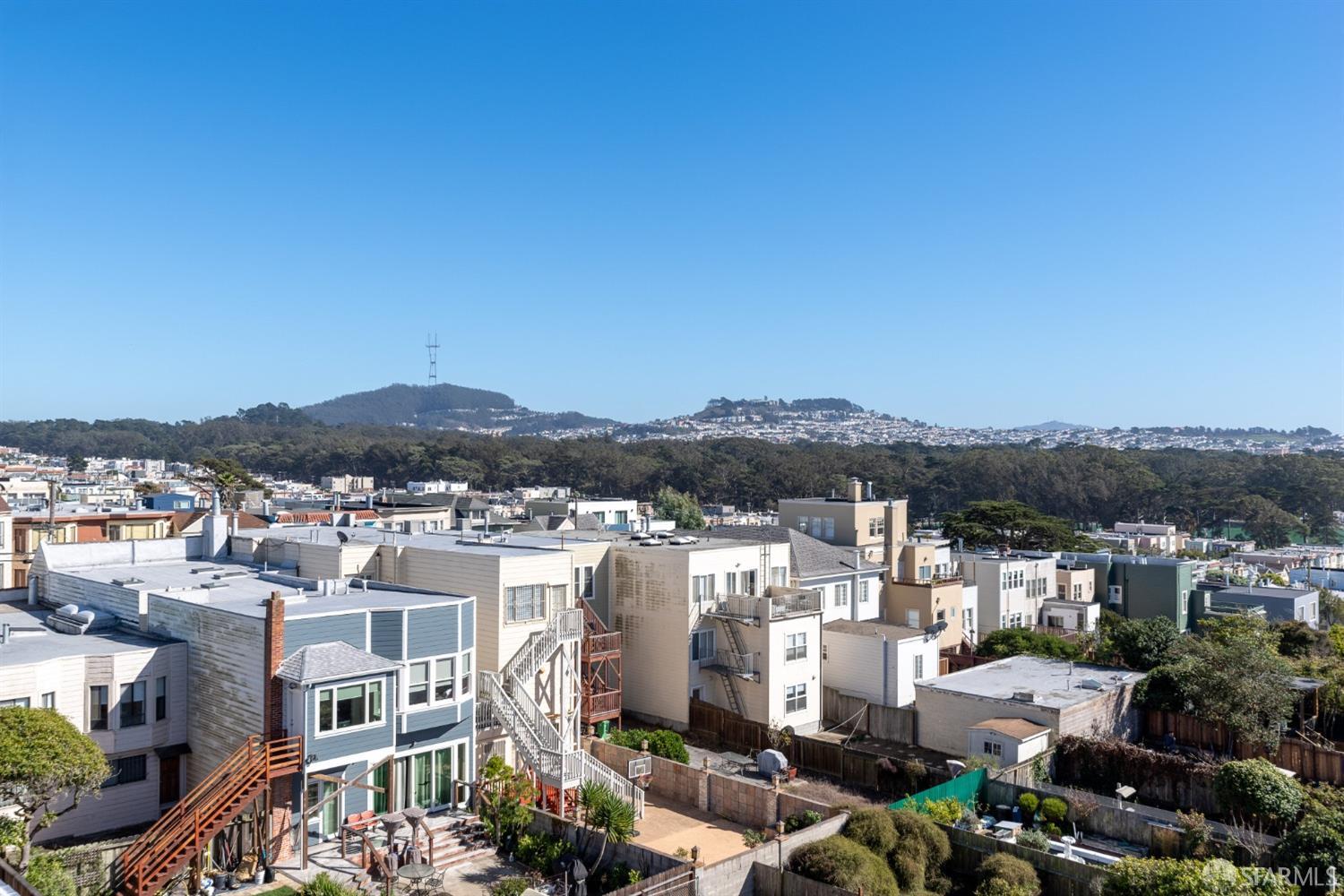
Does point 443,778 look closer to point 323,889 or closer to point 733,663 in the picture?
point 323,889

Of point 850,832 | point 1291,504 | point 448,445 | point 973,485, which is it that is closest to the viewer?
point 850,832

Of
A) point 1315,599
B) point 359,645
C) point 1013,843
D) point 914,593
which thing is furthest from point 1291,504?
point 359,645

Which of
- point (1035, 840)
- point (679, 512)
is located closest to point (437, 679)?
point (1035, 840)

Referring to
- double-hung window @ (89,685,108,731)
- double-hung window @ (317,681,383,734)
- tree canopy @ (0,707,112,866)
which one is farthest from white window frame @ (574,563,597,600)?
tree canopy @ (0,707,112,866)

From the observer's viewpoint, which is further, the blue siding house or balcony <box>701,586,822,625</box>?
balcony <box>701,586,822,625</box>

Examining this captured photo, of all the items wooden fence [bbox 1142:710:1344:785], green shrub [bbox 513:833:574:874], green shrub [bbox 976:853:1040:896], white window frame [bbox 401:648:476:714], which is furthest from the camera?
wooden fence [bbox 1142:710:1344:785]

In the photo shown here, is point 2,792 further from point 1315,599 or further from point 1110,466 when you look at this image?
point 1110,466

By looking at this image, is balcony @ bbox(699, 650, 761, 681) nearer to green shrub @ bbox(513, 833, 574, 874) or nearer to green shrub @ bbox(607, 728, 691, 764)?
green shrub @ bbox(607, 728, 691, 764)
